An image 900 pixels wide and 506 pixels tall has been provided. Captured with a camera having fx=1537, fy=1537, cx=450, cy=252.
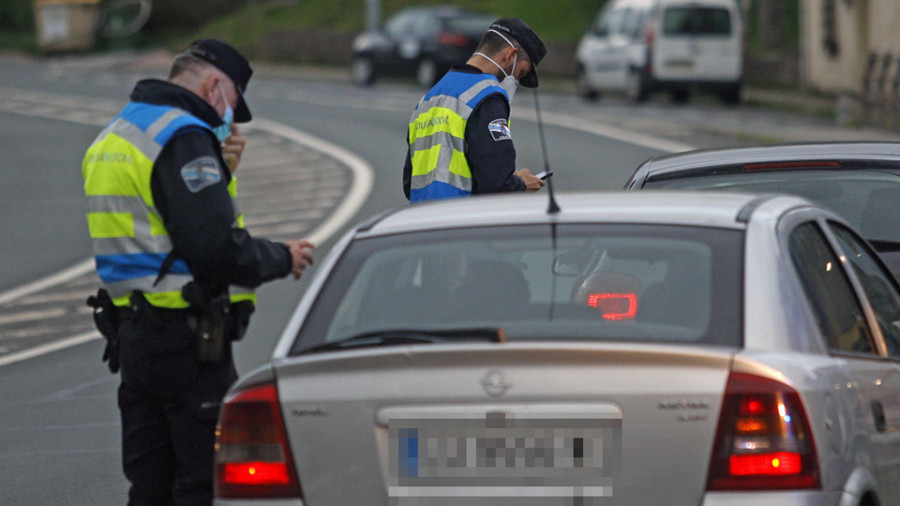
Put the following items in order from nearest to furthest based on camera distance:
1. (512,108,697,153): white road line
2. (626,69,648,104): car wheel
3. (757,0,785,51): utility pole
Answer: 1. (512,108,697,153): white road line
2. (626,69,648,104): car wheel
3. (757,0,785,51): utility pole

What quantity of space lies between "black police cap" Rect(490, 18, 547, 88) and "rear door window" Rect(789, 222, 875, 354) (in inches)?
95.1

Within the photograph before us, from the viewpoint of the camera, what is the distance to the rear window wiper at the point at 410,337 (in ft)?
12.3

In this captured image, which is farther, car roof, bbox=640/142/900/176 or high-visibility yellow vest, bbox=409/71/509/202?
car roof, bbox=640/142/900/176

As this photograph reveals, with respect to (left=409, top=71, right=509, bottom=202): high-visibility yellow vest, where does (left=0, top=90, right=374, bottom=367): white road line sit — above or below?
below

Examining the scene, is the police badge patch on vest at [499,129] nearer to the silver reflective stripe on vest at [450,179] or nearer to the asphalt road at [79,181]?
the silver reflective stripe on vest at [450,179]

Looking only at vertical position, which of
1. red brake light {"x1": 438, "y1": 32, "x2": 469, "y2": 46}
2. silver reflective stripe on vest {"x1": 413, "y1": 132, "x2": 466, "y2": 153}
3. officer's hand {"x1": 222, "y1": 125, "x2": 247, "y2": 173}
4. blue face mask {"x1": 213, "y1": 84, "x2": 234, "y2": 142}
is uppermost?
blue face mask {"x1": 213, "y1": 84, "x2": 234, "y2": 142}

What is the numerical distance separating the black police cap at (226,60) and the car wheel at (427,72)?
28129mm

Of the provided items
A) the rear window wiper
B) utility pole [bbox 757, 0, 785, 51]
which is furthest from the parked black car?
the rear window wiper

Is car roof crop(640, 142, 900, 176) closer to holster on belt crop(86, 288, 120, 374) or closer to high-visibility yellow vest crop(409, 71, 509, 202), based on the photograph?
high-visibility yellow vest crop(409, 71, 509, 202)

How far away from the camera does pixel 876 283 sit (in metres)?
5.33

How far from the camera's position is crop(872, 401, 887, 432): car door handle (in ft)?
13.5

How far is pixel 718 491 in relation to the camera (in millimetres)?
3510

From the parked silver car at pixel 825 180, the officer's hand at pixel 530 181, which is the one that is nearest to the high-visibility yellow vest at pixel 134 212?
the officer's hand at pixel 530 181

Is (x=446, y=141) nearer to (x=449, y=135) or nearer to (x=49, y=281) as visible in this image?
(x=449, y=135)
